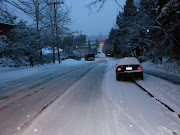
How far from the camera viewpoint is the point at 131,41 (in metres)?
26.9

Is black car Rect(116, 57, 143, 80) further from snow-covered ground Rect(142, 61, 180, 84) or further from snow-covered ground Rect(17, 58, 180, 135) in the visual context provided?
snow-covered ground Rect(17, 58, 180, 135)

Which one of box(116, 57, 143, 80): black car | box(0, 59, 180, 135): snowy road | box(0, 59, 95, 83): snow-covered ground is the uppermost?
box(116, 57, 143, 80): black car

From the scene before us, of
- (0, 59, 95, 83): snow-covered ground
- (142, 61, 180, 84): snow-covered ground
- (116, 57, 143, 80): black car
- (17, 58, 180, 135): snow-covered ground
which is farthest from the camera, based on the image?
(0, 59, 95, 83): snow-covered ground

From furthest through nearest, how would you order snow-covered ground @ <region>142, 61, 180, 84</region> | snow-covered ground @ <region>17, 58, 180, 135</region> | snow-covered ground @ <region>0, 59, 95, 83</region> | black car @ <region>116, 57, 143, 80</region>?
snow-covered ground @ <region>0, 59, 95, 83</region>, snow-covered ground @ <region>142, 61, 180, 84</region>, black car @ <region>116, 57, 143, 80</region>, snow-covered ground @ <region>17, 58, 180, 135</region>

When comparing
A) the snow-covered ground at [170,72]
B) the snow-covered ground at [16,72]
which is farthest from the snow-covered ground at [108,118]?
the snow-covered ground at [16,72]

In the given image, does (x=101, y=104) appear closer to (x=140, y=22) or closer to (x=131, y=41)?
(x=140, y=22)

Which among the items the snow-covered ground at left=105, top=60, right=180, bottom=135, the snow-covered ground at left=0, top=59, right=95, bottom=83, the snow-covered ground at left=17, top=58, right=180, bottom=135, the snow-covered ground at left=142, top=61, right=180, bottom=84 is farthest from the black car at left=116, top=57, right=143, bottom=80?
the snow-covered ground at left=0, top=59, right=95, bottom=83

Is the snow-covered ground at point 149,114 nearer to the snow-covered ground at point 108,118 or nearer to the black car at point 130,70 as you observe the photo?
the snow-covered ground at point 108,118

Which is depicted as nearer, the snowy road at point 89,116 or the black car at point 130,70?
the snowy road at point 89,116

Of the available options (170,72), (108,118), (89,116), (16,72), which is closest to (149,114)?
(108,118)

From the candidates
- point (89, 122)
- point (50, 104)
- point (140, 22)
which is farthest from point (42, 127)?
point (140, 22)

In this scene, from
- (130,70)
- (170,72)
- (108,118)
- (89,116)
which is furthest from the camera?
(170,72)

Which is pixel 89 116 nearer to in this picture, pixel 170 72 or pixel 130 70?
pixel 130 70

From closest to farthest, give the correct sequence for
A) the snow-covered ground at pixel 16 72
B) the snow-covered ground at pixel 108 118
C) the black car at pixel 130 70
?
the snow-covered ground at pixel 108 118, the black car at pixel 130 70, the snow-covered ground at pixel 16 72
